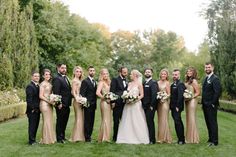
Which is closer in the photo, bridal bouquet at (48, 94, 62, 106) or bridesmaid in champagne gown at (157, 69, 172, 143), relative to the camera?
bridal bouquet at (48, 94, 62, 106)

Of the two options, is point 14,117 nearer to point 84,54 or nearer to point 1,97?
point 1,97

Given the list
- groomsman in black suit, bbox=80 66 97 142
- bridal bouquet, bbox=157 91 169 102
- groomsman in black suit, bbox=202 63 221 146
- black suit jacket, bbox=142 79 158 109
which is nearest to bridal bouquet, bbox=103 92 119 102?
groomsman in black suit, bbox=80 66 97 142

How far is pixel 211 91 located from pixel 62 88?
144 inches

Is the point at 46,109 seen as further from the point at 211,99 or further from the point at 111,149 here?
the point at 211,99

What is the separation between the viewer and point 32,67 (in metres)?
28.7

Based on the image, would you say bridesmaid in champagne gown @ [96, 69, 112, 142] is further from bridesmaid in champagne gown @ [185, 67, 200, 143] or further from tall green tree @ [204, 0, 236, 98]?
tall green tree @ [204, 0, 236, 98]

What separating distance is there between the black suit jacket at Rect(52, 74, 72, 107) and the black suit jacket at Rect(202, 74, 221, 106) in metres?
3.34

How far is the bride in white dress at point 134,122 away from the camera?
11.0 metres

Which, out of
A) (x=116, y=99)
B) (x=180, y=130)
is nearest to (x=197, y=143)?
(x=180, y=130)

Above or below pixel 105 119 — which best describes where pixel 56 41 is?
above

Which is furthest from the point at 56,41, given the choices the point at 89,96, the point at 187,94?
the point at 187,94

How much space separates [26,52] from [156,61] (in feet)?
132

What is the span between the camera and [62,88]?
1098 centimetres

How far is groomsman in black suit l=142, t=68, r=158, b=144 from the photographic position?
35.6 ft
